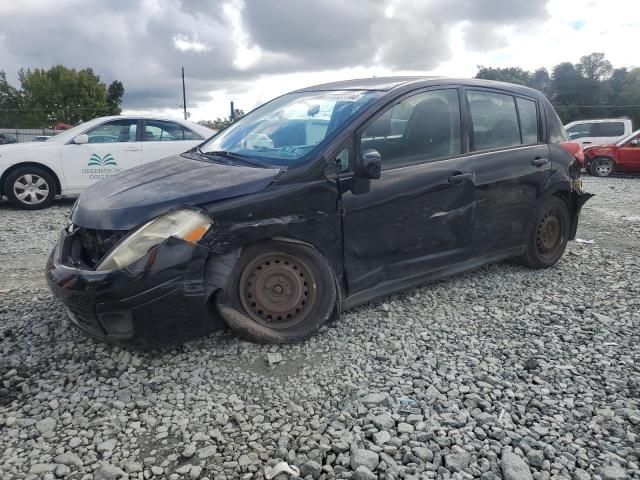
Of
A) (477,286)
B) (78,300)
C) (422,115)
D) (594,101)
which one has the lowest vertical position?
(477,286)

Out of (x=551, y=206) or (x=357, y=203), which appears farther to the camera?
(x=551, y=206)

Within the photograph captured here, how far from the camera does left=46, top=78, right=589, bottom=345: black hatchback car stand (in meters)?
2.99

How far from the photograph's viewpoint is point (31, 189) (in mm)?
8414

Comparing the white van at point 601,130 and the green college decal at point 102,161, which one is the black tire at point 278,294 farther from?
the white van at point 601,130

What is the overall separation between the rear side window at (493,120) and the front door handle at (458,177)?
0.32 metres

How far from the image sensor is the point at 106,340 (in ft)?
10.1

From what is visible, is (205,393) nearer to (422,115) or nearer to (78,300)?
(78,300)

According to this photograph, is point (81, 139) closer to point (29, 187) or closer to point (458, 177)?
point (29, 187)

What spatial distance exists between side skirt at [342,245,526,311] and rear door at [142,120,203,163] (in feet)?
20.1

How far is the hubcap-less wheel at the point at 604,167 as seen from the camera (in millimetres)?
15242

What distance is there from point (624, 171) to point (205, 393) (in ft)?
51.4

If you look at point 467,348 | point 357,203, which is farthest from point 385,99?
point 467,348

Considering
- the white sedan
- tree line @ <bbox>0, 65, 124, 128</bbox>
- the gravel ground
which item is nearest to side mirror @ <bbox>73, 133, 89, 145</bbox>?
the white sedan

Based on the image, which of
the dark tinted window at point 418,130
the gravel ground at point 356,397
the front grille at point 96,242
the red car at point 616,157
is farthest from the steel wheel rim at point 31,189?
the red car at point 616,157
